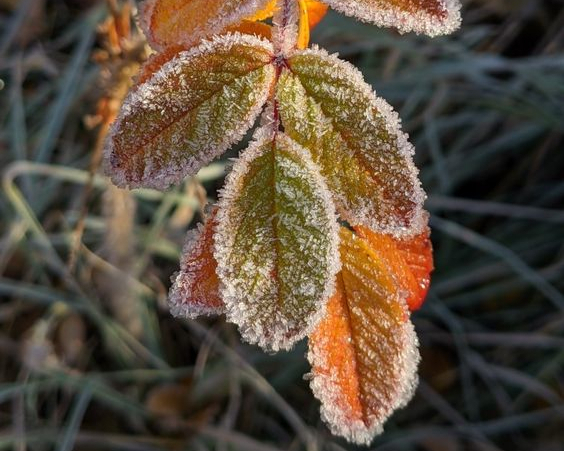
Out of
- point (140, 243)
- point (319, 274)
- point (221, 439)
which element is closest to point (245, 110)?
point (319, 274)

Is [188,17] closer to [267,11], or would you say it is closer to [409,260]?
[267,11]

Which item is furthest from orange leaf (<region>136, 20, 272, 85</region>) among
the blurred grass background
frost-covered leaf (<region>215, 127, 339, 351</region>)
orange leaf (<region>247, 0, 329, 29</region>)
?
the blurred grass background

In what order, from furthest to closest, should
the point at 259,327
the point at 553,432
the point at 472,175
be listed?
1. the point at 472,175
2. the point at 553,432
3. the point at 259,327

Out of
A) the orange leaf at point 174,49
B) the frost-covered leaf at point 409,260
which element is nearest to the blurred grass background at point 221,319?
the orange leaf at point 174,49

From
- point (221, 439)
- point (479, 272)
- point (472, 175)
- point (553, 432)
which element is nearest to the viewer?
point (221, 439)

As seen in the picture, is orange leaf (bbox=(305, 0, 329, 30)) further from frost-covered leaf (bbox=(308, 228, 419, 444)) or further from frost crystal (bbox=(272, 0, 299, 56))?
frost-covered leaf (bbox=(308, 228, 419, 444))

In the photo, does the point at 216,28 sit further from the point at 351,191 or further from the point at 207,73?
the point at 351,191
